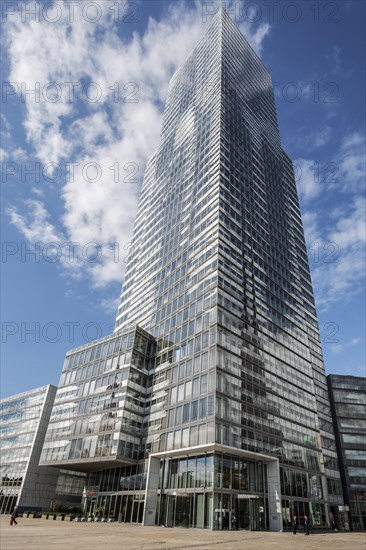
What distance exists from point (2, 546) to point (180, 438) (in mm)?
31689

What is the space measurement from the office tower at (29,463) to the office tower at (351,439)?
5192 cm

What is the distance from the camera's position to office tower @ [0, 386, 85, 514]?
6762 centimetres

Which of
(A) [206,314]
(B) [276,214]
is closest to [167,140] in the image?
(B) [276,214]

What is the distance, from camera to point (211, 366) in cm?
4672

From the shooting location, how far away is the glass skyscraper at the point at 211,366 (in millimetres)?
45062

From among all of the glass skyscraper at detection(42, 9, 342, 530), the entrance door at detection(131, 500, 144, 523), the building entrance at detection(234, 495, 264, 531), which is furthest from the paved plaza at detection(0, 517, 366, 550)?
the entrance door at detection(131, 500, 144, 523)

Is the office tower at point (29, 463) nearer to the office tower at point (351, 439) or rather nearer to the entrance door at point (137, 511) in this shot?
the entrance door at point (137, 511)

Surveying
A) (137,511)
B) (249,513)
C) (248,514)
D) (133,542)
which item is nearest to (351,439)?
(249,513)

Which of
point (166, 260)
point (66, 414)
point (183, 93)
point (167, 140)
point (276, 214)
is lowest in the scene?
point (66, 414)

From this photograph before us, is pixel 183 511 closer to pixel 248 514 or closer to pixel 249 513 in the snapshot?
pixel 248 514

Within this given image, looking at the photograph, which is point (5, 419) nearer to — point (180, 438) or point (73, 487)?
point (73, 487)

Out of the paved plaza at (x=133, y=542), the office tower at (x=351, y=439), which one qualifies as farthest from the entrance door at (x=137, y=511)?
the office tower at (x=351, y=439)

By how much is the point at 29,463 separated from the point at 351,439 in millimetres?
65899

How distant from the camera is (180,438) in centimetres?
4603
